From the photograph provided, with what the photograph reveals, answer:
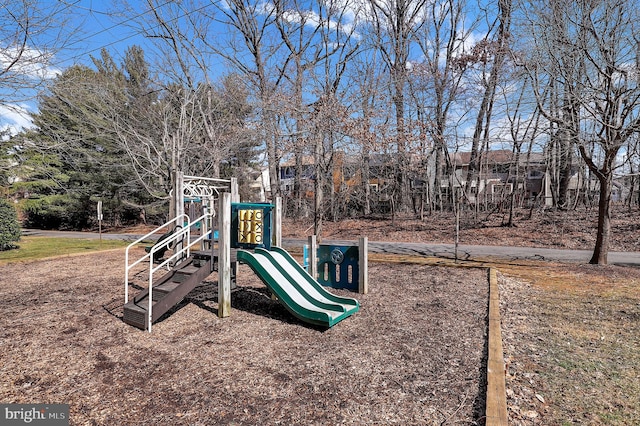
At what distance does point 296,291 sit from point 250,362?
5.09ft

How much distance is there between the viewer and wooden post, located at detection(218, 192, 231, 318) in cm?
477

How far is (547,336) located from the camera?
418 cm

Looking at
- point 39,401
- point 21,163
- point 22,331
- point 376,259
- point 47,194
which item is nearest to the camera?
point 39,401

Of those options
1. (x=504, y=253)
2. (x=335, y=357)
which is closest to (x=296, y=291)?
(x=335, y=357)

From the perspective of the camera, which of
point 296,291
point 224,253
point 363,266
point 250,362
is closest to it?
point 250,362

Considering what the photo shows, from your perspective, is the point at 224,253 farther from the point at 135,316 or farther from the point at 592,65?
the point at 592,65

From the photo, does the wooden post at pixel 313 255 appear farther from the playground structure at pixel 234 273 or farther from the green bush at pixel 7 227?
the green bush at pixel 7 227

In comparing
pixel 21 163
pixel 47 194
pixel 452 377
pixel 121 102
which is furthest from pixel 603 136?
pixel 47 194

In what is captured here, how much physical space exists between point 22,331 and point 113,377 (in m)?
2.19

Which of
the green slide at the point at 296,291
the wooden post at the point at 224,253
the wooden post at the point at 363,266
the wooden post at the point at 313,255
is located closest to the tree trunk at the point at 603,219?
the wooden post at the point at 363,266

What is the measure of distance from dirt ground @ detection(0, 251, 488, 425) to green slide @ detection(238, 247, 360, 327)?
0.59 ft

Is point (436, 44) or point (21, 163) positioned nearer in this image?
point (21, 163)

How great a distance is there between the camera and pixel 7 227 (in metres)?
12.4

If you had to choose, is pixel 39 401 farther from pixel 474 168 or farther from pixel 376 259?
pixel 474 168
